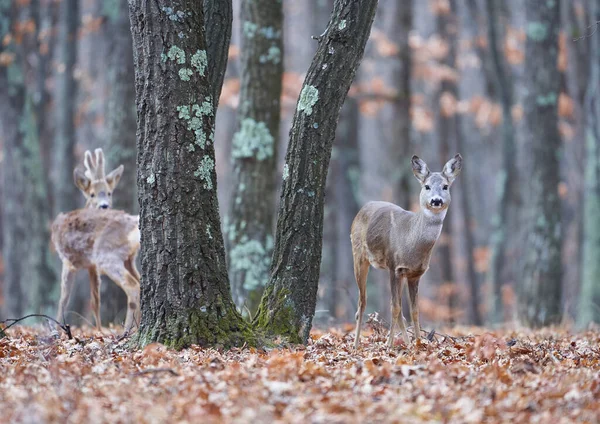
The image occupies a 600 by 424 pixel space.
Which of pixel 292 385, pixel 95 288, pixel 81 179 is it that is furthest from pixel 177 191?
pixel 81 179

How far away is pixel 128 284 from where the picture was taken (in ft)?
33.7

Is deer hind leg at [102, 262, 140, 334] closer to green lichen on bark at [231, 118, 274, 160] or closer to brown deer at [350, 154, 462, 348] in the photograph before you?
green lichen on bark at [231, 118, 274, 160]

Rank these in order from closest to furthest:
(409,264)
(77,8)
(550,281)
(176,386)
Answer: (176,386)
(409,264)
(550,281)
(77,8)

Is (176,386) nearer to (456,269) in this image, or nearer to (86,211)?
(86,211)

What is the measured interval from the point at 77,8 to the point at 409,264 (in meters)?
12.6

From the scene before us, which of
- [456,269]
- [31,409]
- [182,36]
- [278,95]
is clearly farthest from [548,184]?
[456,269]

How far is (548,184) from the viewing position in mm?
14055

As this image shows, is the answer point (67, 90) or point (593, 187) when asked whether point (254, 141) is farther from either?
point (67, 90)

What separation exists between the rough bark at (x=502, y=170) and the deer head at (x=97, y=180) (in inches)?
367

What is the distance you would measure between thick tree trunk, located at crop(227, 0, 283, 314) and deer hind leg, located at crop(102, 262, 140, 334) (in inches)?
53.2

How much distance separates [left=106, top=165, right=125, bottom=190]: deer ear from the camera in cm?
1188

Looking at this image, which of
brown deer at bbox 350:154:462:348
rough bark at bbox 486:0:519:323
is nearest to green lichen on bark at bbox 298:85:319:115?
brown deer at bbox 350:154:462:348

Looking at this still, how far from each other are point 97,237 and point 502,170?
10.8 metres

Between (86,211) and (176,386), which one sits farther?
(86,211)
